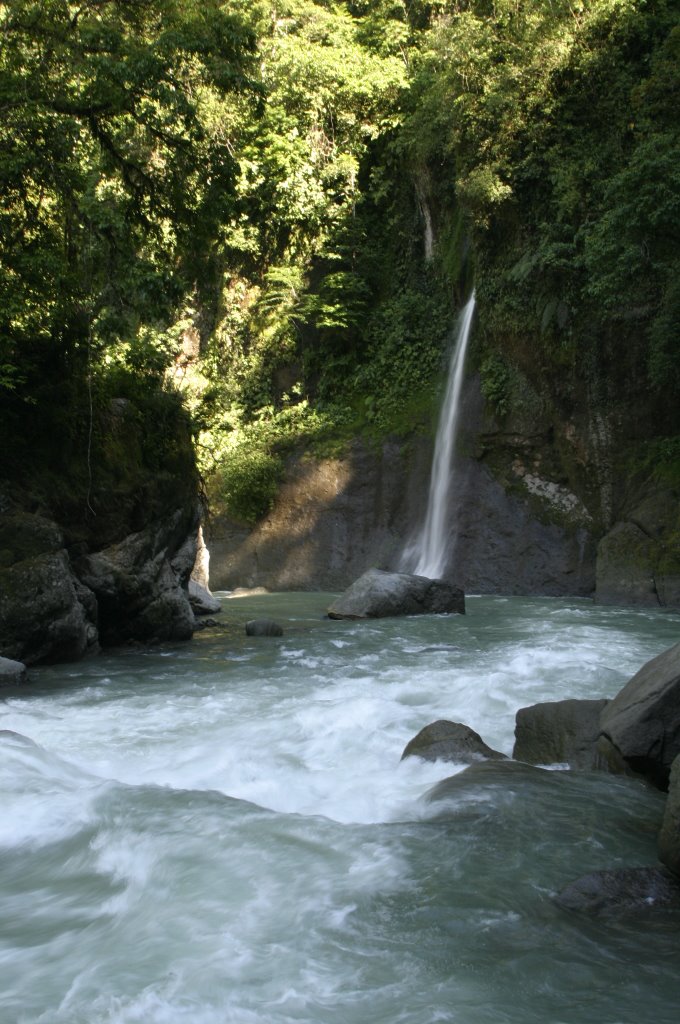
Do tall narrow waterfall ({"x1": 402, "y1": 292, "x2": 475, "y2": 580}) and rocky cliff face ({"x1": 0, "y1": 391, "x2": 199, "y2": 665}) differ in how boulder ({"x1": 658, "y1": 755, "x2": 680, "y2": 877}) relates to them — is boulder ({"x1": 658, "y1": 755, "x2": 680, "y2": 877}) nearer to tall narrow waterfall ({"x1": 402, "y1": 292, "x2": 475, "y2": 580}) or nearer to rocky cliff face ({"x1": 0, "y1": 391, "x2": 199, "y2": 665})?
rocky cliff face ({"x1": 0, "y1": 391, "x2": 199, "y2": 665})

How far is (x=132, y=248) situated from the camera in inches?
471

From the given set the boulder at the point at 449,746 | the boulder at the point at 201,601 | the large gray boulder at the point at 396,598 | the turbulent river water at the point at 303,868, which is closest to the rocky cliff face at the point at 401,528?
the large gray boulder at the point at 396,598

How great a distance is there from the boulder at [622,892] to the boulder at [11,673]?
22.0 ft

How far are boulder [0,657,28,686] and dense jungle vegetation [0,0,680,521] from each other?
260 centimetres

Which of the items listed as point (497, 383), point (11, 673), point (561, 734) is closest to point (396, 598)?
point (497, 383)

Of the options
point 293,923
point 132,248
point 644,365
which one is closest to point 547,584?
point 644,365

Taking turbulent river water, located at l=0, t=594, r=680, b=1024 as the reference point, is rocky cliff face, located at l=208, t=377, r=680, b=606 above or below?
above

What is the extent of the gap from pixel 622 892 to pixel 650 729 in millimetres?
1827

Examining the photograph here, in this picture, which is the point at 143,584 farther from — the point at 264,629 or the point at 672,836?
the point at 672,836

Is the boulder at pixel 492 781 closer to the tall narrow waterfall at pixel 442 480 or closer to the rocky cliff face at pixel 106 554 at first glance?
the rocky cliff face at pixel 106 554

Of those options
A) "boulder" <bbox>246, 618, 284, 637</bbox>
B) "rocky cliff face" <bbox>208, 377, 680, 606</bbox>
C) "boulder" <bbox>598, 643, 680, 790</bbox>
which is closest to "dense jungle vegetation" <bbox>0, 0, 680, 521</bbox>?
"rocky cliff face" <bbox>208, 377, 680, 606</bbox>

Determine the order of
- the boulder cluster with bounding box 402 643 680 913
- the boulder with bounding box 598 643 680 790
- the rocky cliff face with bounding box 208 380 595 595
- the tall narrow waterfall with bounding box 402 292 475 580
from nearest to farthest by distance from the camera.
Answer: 1. the boulder cluster with bounding box 402 643 680 913
2. the boulder with bounding box 598 643 680 790
3. the rocky cliff face with bounding box 208 380 595 595
4. the tall narrow waterfall with bounding box 402 292 475 580

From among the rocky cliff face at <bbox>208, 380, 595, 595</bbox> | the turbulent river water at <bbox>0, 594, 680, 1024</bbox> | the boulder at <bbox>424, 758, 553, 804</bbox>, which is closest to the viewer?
the turbulent river water at <bbox>0, 594, 680, 1024</bbox>

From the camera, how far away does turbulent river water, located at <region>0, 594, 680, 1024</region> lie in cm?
353
